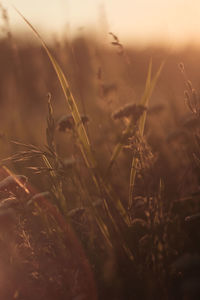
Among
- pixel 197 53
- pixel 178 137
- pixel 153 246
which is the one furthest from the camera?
pixel 197 53

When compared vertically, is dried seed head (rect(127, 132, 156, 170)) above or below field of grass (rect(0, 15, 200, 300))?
above

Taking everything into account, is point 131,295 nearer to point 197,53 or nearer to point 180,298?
point 180,298

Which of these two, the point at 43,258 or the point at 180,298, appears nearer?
the point at 180,298

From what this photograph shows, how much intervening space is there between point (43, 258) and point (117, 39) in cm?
145

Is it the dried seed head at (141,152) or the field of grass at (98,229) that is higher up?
the dried seed head at (141,152)

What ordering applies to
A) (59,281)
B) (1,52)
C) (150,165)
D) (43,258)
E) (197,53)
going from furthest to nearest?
(1,52)
(197,53)
(43,258)
(59,281)
(150,165)

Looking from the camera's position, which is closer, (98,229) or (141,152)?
(141,152)

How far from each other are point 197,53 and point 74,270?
6111mm

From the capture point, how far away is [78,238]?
8.07 ft

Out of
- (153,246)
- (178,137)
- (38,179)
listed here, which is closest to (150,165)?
(153,246)

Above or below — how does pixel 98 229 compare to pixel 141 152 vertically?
below

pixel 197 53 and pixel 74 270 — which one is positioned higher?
pixel 197 53

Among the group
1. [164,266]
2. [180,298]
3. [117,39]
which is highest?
[117,39]

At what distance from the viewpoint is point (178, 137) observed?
3.48 m
